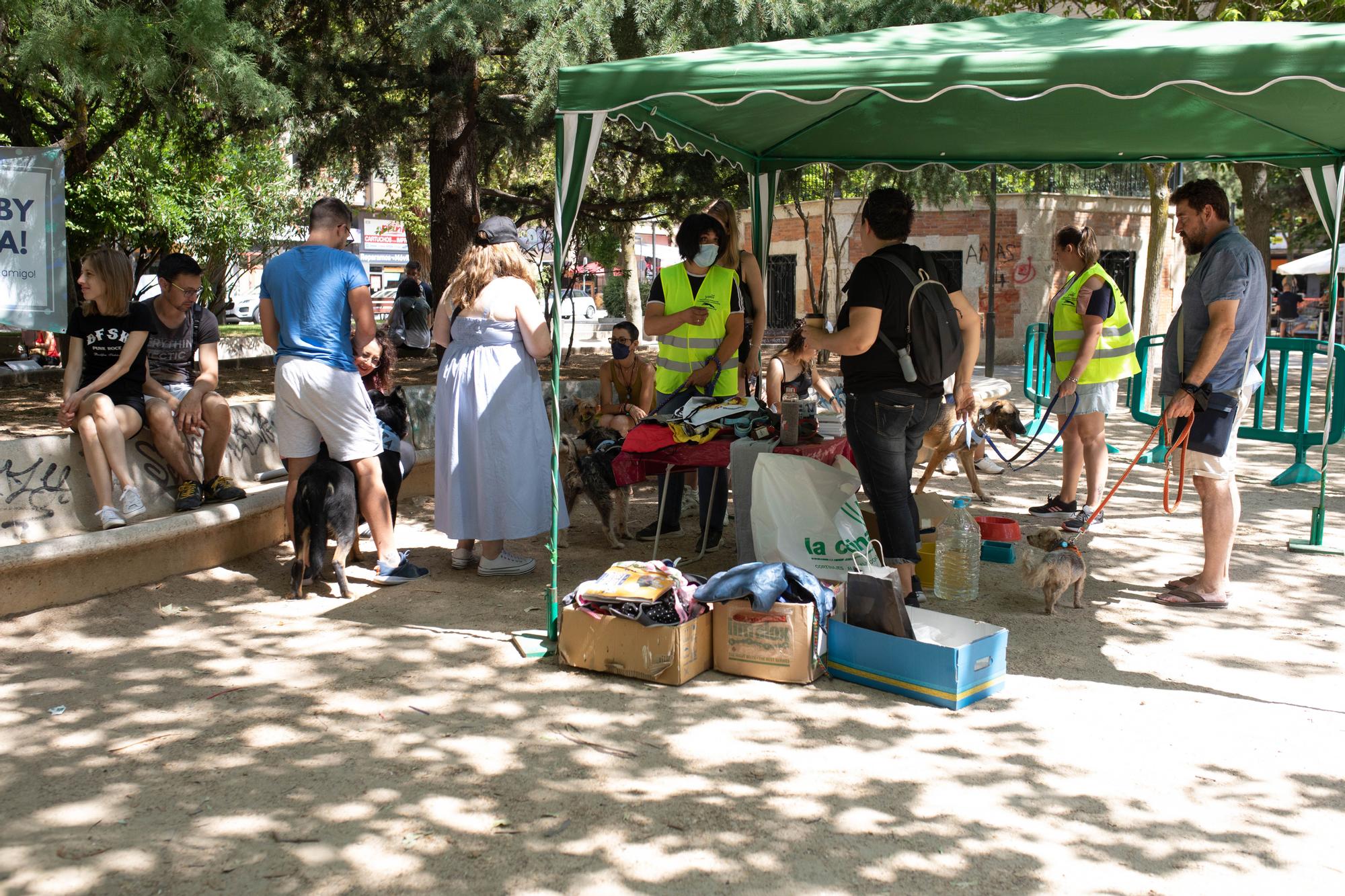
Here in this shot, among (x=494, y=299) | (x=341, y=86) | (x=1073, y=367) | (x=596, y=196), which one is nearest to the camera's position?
(x=494, y=299)

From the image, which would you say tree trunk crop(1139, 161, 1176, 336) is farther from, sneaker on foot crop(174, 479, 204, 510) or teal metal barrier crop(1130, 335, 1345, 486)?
sneaker on foot crop(174, 479, 204, 510)

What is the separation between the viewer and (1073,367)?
6.94 m

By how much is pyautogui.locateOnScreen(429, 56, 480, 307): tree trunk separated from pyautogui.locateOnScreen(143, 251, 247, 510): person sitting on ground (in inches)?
181

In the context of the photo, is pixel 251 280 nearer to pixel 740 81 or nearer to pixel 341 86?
pixel 341 86

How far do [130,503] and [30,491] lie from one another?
1.61 ft

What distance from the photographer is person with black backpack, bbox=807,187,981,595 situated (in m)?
4.75

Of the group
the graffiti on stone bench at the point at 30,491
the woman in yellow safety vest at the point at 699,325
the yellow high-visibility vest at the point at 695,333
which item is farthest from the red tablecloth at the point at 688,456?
the graffiti on stone bench at the point at 30,491

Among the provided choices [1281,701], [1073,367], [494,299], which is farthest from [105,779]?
[1073,367]

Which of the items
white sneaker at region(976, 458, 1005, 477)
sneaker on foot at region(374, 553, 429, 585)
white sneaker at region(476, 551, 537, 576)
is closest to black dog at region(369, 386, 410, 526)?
sneaker on foot at region(374, 553, 429, 585)

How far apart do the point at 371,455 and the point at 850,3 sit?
5713 millimetres

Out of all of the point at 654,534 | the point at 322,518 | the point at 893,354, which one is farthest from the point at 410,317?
the point at 893,354

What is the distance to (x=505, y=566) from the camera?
5871 millimetres

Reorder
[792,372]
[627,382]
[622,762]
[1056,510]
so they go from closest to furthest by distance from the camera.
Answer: [622,762] < [1056,510] < [627,382] < [792,372]

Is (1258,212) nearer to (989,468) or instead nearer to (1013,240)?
(1013,240)
